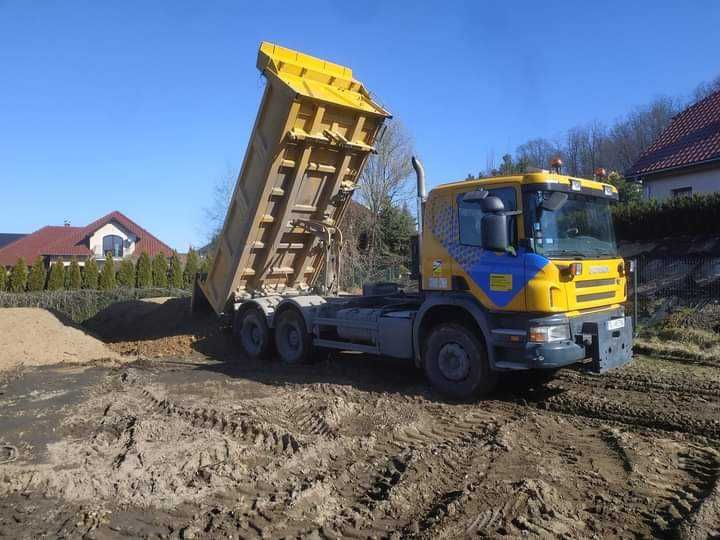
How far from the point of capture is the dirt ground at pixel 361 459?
3.97m

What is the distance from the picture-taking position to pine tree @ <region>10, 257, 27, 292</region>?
65.7ft

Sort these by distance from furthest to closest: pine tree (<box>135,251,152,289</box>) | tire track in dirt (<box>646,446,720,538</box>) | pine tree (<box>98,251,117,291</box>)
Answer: pine tree (<box>135,251,152,289</box>)
pine tree (<box>98,251,117,291</box>)
tire track in dirt (<box>646,446,720,538</box>)

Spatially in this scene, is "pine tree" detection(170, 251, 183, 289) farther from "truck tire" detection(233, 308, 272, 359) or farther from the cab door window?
the cab door window

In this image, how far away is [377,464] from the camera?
199 inches

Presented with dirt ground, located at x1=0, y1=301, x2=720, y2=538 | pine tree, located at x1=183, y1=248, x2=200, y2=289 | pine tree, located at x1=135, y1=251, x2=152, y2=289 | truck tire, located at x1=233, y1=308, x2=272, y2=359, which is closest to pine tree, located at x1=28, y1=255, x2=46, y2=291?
pine tree, located at x1=135, y1=251, x2=152, y2=289

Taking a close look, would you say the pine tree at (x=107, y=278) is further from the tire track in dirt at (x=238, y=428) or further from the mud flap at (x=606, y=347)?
the mud flap at (x=606, y=347)

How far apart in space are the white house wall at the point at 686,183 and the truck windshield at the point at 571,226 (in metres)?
10.8

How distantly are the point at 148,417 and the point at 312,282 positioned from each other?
5385mm

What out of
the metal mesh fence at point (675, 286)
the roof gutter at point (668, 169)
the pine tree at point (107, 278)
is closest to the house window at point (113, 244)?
the pine tree at point (107, 278)

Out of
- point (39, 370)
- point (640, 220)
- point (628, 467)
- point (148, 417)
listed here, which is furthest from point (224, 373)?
point (640, 220)

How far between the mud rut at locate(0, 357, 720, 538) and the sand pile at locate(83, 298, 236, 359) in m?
3.46

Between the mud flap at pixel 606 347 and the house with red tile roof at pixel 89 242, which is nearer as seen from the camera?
the mud flap at pixel 606 347

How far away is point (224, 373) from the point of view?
30.6ft

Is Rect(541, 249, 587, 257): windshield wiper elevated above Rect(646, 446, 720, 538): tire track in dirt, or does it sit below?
above
